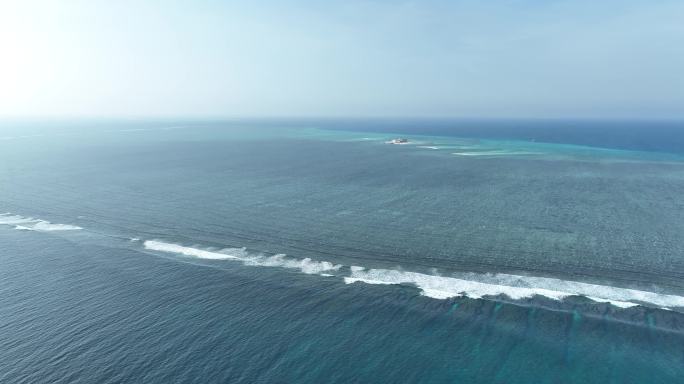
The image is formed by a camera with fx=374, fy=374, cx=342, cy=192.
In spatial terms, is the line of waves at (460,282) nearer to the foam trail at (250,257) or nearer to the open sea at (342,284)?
the foam trail at (250,257)

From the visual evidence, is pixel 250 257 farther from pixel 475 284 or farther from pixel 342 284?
pixel 475 284

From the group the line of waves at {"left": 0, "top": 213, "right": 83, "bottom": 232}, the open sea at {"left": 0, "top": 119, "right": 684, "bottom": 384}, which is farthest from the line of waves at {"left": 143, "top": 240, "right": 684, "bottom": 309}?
the line of waves at {"left": 0, "top": 213, "right": 83, "bottom": 232}

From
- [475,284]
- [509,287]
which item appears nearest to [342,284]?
[475,284]

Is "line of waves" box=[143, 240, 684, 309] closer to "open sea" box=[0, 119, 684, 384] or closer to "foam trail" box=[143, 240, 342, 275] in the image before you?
"foam trail" box=[143, 240, 342, 275]

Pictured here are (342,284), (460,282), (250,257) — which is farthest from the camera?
(250,257)

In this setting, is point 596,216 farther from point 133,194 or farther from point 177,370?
point 133,194

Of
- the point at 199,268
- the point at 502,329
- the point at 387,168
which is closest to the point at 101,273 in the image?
the point at 199,268

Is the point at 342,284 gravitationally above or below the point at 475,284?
below
